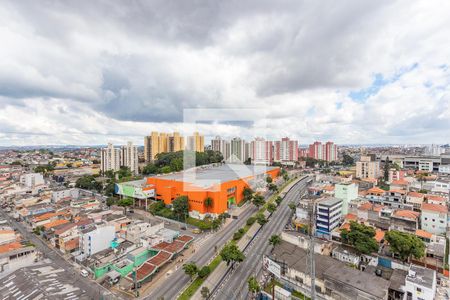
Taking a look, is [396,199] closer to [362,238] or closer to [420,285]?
[362,238]

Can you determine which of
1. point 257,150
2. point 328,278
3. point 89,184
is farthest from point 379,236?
point 257,150

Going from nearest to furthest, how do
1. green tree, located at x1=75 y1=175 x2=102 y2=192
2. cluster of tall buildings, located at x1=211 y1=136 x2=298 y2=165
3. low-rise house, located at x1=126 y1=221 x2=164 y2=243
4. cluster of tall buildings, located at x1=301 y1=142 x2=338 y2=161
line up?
low-rise house, located at x1=126 y1=221 x2=164 y2=243
green tree, located at x1=75 y1=175 x2=102 y2=192
cluster of tall buildings, located at x1=211 y1=136 x2=298 y2=165
cluster of tall buildings, located at x1=301 y1=142 x2=338 y2=161

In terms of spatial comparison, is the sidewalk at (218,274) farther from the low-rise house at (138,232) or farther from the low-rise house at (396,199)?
the low-rise house at (396,199)

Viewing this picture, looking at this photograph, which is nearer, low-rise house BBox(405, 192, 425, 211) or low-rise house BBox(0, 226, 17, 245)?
low-rise house BBox(0, 226, 17, 245)

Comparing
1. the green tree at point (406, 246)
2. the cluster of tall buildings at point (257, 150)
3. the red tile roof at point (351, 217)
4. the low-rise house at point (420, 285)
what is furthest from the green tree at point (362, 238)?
the cluster of tall buildings at point (257, 150)

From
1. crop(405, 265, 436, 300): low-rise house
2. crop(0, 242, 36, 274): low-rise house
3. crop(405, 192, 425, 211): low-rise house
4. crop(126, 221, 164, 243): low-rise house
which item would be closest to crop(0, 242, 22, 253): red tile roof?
crop(0, 242, 36, 274): low-rise house

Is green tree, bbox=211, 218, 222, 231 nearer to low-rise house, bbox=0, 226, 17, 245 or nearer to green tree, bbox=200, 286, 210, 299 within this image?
green tree, bbox=200, 286, 210, 299
